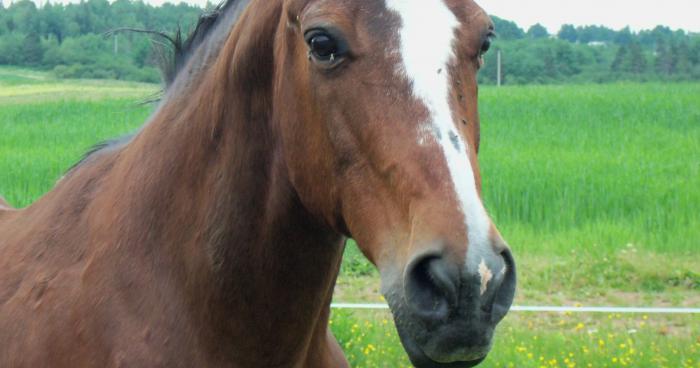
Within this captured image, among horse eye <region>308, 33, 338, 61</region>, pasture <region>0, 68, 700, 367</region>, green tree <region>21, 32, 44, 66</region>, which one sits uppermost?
horse eye <region>308, 33, 338, 61</region>

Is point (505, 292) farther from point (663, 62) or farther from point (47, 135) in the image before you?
point (663, 62)

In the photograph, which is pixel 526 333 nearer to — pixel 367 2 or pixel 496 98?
pixel 367 2

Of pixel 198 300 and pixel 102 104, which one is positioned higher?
pixel 198 300

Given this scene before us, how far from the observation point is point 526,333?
19.0ft

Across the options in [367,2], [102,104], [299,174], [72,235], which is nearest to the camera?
[367,2]

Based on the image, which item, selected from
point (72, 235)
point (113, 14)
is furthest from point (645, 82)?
point (72, 235)

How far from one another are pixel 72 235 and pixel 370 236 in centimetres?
97

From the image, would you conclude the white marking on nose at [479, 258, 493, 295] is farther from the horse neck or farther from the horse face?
the horse neck

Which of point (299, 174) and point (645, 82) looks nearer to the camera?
point (299, 174)

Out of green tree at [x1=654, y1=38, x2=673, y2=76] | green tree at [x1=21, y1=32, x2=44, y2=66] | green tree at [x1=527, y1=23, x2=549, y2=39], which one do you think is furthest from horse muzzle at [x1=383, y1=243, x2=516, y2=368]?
green tree at [x1=527, y1=23, x2=549, y2=39]

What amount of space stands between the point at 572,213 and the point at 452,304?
787 centimetres

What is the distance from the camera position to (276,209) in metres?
2.31

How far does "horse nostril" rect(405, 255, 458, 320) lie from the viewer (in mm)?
1745

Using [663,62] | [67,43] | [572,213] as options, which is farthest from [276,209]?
[663,62]
